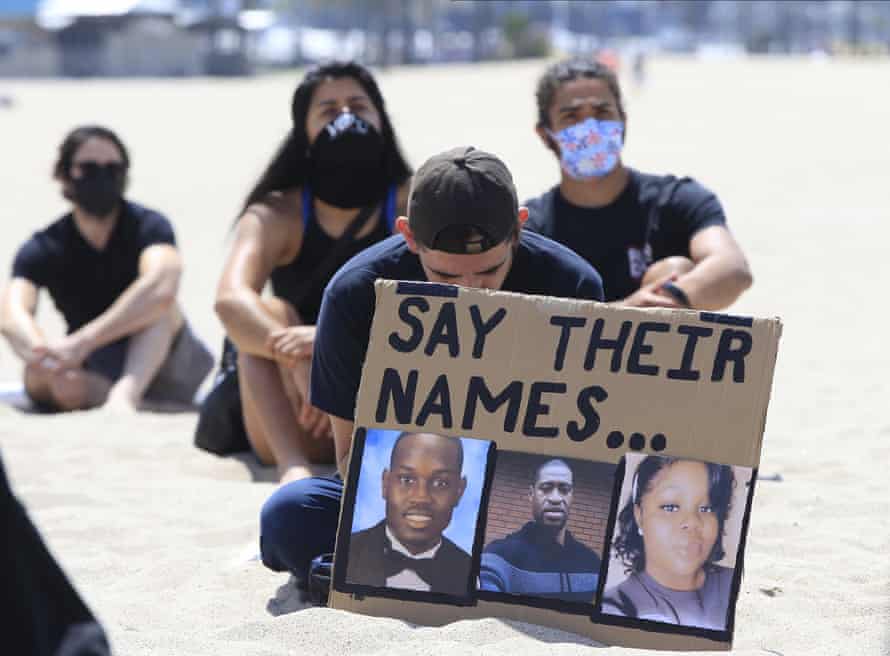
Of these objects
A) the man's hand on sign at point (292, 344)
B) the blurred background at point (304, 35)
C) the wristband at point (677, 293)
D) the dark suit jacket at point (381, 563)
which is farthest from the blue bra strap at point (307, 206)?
the blurred background at point (304, 35)

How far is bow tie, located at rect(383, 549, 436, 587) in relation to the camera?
3.43 metres

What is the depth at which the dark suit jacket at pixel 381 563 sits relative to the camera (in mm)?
3410

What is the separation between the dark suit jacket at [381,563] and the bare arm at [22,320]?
339 cm

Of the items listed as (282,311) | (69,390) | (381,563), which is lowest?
(69,390)

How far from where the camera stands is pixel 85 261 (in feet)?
22.0

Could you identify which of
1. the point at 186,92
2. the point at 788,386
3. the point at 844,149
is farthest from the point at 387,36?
the point at 788,386

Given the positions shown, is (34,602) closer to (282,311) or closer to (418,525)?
(418,525)

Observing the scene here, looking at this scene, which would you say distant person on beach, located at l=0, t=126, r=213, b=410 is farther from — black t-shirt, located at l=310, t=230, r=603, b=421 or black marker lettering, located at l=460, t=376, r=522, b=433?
black marker lettering, located at l=460, t=376, r=522, b=433

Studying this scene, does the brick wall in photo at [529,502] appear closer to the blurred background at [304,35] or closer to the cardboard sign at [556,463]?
the cardboard sign at [556,463]

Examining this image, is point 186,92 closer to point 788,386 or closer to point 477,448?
point 788,386

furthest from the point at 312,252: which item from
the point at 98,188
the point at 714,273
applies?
the point at 98,188

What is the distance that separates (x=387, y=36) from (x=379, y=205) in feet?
234

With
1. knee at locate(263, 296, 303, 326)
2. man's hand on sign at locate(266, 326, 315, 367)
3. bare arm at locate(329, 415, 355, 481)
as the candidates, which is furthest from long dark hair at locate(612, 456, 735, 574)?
knee at locate(263, 296, 303, 326)

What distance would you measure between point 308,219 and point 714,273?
4.45 ft
